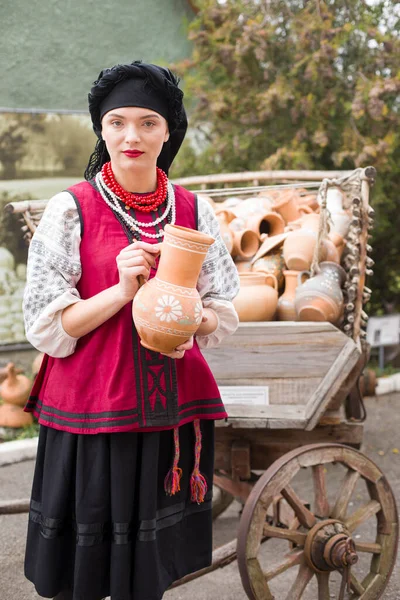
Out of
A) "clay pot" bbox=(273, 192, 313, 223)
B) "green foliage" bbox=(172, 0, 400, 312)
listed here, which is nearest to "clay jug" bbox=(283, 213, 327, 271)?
"clay pot" bbox=(273, 192, 313, 223)

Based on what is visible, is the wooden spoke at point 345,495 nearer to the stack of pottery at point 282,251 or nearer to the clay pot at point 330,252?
the stack of pottery at point 282,251

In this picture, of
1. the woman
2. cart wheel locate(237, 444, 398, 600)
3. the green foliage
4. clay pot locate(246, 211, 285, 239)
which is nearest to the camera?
the woman

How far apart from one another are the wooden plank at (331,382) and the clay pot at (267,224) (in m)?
1.06

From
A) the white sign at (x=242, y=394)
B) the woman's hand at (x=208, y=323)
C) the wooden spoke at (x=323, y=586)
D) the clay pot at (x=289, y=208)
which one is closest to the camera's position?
the woman's hand at (x=208, y=323)

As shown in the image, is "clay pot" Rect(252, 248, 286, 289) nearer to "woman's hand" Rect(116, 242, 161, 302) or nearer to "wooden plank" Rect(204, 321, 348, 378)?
"wooden plank" Rect(204, 321, 348, 378)

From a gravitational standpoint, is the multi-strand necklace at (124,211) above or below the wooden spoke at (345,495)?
above

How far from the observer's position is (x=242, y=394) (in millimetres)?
2527

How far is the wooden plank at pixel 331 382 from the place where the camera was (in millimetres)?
2406

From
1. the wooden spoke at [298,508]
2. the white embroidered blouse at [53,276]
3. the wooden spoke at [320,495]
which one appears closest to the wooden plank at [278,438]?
the wooden spoke at [320,495]

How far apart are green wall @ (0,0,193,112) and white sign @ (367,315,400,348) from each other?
3.05 metres

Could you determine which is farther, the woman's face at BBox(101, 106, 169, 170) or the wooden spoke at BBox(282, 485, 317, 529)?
the wooden spoke at BBox(282, 485, 317, 529)

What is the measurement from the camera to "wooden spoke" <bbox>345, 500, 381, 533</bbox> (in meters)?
2.34

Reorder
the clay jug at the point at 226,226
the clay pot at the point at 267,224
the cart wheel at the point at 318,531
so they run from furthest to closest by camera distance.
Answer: the clay pot at the point at 267,224, the clay jug at the point at 226,226, the cart wheel at the point at 318,531

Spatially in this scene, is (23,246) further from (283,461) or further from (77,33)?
(283,461)
